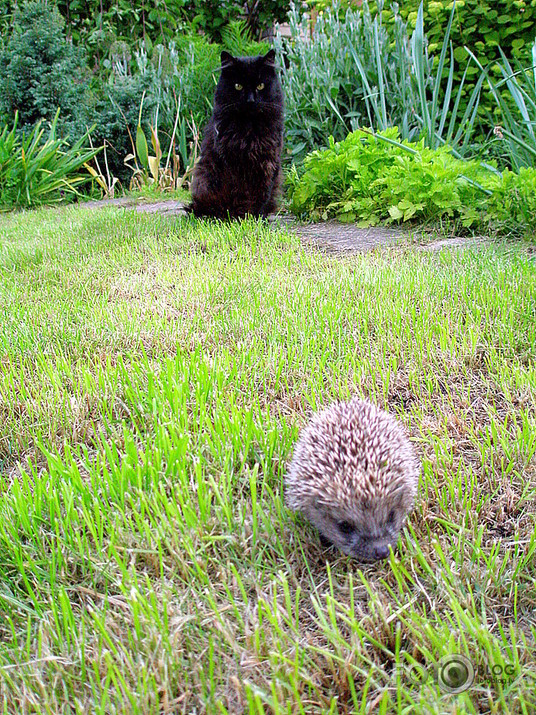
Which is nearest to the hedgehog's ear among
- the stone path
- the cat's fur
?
the cat's fur

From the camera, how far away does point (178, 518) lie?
1.80 m

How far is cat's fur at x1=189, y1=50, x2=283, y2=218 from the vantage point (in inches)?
204

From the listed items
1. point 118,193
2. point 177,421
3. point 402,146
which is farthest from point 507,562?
point 118,193

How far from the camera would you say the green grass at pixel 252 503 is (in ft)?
4.51

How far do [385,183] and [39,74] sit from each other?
6.95 meters

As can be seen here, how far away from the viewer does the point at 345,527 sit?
1777mm

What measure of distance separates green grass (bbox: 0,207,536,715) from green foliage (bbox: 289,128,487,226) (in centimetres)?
153

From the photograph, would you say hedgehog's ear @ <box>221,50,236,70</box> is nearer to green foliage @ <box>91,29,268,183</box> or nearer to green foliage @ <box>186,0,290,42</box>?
green foliage @ <box>91,29,268,183</box>

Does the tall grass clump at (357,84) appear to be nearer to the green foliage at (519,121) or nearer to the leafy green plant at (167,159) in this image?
the green foliage at (519,121)

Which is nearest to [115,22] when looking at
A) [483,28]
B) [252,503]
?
[483,28]

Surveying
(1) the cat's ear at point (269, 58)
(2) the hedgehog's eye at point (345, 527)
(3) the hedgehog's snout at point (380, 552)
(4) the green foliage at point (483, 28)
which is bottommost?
(3) the hedgehog's snout at point (380, 552)

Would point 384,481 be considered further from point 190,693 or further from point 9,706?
point 9,706

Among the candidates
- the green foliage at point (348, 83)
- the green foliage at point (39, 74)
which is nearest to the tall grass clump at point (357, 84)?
the green foliage at point (348, 83)

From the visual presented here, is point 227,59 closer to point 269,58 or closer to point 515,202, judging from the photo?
point 269,58
